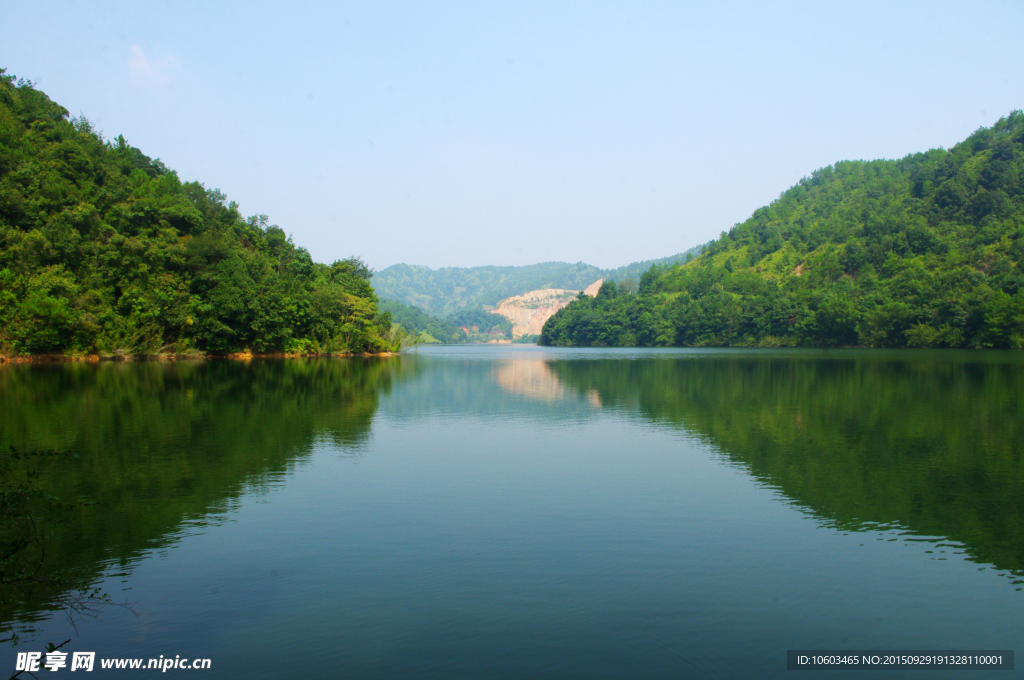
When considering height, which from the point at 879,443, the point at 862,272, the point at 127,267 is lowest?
the point at 879,443

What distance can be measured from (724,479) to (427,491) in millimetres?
5465

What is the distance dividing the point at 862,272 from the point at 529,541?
106m

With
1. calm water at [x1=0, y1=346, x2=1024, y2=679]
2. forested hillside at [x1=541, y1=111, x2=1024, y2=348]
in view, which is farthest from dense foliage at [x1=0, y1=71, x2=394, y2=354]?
forested hillside at [x1=541, y1=111, x2=1024, y2=348]

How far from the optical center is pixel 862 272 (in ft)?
326

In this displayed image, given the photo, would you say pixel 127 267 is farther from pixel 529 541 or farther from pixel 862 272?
pixel 862 272

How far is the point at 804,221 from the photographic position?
135375 millimetres

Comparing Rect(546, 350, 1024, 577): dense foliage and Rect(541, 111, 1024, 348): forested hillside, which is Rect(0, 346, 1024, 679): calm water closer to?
Rect(546, 350, 1024, 577): dense foliage

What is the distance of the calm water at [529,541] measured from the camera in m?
5.80

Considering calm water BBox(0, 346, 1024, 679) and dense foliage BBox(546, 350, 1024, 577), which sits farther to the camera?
dense foliage BBox(546, 350, 1024, 577)

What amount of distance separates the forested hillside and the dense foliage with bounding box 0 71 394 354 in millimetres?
65419

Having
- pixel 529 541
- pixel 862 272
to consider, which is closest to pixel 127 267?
pixel 529 541

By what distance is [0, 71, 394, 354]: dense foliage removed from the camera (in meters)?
44.3

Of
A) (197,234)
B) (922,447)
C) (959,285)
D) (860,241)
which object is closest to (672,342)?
(860,241)

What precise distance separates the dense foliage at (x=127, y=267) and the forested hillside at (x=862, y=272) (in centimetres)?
6542
